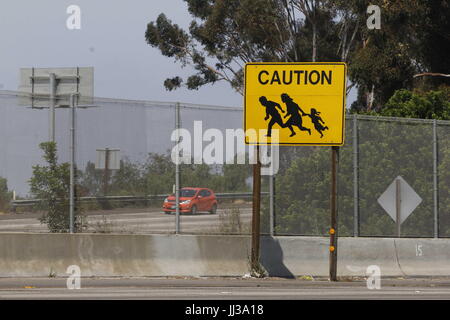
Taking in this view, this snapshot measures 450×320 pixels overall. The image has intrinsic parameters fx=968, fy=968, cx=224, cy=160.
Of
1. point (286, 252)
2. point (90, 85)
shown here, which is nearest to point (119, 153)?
point (286, 252)

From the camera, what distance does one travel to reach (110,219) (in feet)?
57.4

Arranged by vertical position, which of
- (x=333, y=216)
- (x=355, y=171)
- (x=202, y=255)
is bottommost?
(x=202, y=255)

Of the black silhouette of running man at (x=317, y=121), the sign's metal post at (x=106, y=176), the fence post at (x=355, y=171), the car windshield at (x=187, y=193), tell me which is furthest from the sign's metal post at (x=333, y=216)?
the sign's metal post at (x=106, y=176)

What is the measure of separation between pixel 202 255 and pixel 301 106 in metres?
3.27

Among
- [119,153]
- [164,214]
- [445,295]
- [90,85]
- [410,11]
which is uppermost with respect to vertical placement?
[410,11]

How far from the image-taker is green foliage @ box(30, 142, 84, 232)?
675 inches

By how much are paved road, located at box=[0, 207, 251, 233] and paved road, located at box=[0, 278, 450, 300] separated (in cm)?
109

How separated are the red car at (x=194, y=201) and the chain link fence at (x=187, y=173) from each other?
9cm

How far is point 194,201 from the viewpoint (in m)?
17.8

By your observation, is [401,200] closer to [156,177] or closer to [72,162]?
[156,177]

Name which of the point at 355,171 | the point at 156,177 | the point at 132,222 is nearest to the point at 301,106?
the point at 355,171
